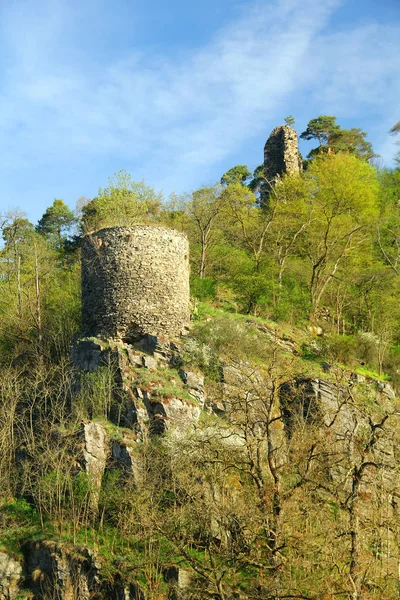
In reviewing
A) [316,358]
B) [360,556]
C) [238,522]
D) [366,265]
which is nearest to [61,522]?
[238,522]

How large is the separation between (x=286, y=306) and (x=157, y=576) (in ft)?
47.0

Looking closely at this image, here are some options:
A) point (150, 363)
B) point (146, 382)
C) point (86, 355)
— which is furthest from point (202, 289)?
point (146, 382)

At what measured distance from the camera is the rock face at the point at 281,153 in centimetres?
4675

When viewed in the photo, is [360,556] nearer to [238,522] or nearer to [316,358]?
[238,522]

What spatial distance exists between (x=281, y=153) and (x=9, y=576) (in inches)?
1390

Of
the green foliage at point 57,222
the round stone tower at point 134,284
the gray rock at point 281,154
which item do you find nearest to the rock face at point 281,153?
the gray rock at point 281,154

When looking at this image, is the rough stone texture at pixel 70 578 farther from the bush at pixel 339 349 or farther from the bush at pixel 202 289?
the bush at pixel 202 289

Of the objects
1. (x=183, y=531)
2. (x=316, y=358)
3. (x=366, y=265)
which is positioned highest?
(x=366, y=265)

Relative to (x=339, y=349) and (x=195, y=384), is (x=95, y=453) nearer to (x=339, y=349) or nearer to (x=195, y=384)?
(x=195, y=384)

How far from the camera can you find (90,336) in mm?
22969

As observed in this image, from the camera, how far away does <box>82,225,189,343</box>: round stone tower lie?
891 inches

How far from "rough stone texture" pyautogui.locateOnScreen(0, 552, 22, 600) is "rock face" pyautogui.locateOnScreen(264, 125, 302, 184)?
32973 mm

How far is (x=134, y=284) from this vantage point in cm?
2278

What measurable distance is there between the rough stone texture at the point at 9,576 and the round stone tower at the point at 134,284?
735 cm
